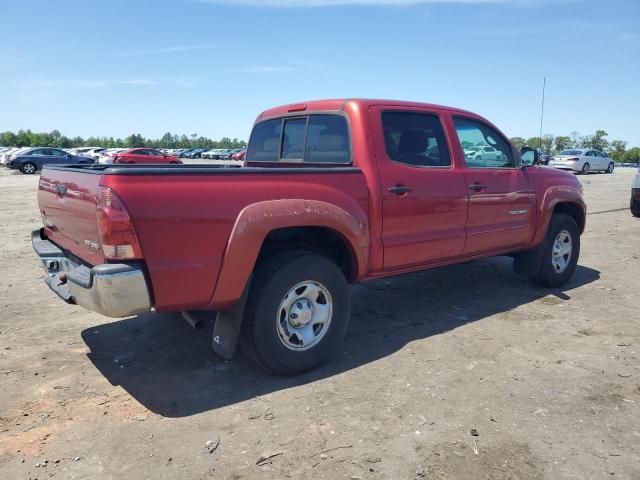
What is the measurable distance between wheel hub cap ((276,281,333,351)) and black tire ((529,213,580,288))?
10.2ft

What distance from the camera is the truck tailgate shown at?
3008 millimetres

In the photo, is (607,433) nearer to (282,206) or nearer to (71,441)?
(282,206)

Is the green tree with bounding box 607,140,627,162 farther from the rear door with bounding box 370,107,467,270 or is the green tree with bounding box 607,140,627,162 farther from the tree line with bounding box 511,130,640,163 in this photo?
the rear door with bounding box 370,107,467,270

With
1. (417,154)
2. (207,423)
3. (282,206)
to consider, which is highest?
(417,154)

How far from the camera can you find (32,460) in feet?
8.66

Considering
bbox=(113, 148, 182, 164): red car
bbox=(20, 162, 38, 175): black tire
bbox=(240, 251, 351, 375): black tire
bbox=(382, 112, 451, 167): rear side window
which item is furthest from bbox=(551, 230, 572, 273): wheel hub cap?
bbox=(20, 162, 38, 175): black tire

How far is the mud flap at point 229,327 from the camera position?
336 cm

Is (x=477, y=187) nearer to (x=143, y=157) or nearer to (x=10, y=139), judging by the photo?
(x=143, y=157)

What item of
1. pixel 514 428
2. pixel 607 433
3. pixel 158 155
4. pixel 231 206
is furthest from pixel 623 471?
pixel 158 155

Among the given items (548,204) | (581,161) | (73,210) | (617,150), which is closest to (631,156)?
(617,150)

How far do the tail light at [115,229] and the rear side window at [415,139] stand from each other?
211 centimetres

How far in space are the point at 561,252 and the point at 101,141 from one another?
120 metres

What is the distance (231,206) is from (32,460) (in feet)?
5.65

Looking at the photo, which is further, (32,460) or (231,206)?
(231,206)
